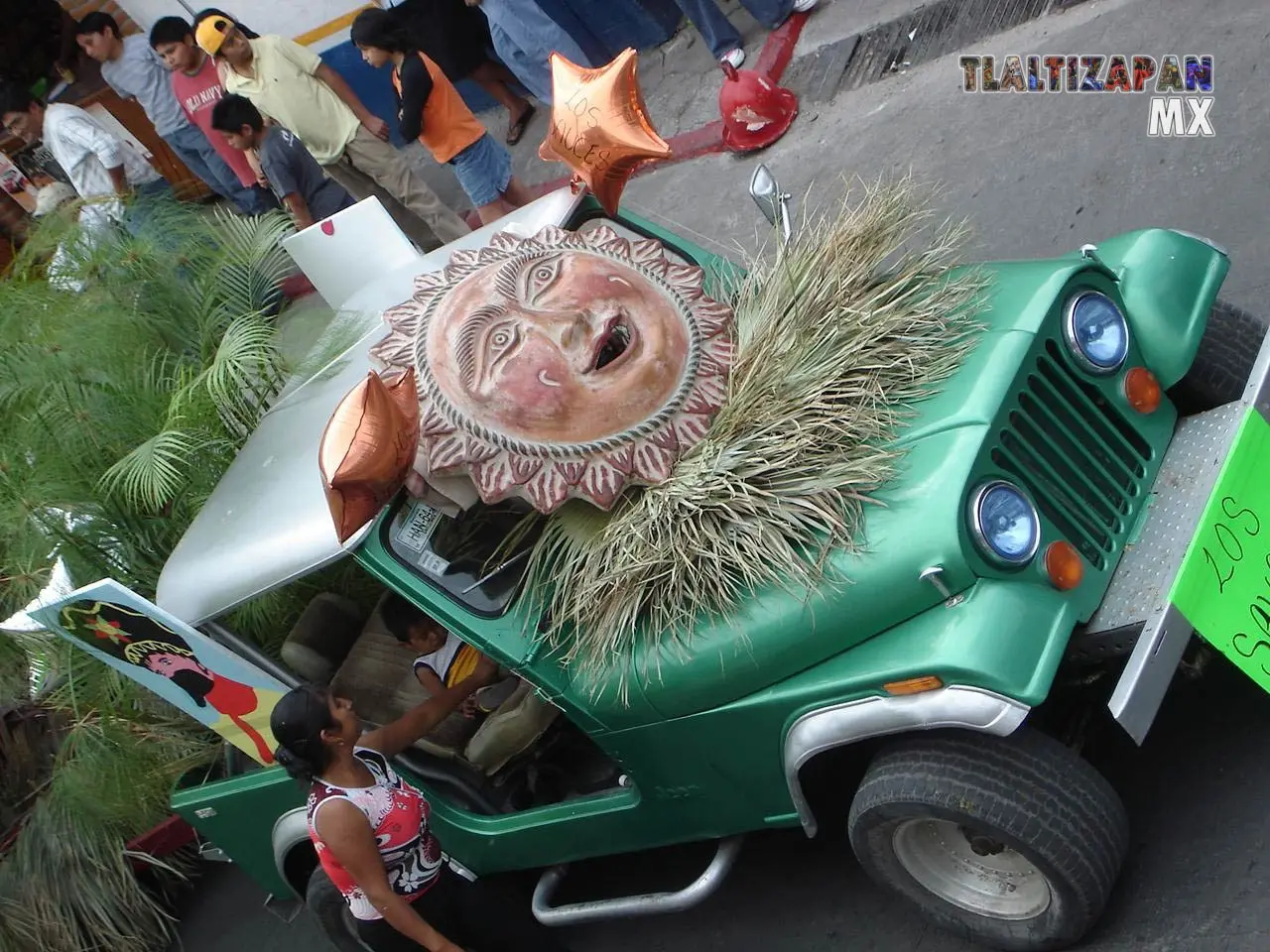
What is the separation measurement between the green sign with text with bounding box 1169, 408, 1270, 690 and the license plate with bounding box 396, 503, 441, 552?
176 cm

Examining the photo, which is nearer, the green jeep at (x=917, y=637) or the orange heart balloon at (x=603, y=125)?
the green jeep at (x=917, y=637)

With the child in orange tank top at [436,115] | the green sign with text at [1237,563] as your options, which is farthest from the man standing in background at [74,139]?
the green sign with text at [1237,563]

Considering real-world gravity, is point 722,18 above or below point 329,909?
above

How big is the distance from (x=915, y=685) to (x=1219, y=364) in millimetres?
1584

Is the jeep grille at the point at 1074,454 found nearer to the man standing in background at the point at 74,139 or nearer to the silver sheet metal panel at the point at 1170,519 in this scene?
the silver sheet metal panel at the point at 1170,519

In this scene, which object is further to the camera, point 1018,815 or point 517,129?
point 517,129

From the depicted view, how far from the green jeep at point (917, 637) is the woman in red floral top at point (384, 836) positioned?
Result: 0.56 ft

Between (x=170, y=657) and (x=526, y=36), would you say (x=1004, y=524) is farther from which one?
(x=526, y=36)

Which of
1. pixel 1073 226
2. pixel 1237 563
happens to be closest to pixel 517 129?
pixel 1073 226

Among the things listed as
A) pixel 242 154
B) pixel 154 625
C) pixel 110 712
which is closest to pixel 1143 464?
pixel 154 625

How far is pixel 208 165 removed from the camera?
8547 mm

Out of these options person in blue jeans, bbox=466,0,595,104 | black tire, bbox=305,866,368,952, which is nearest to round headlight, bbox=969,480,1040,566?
black tire, bbox=305,866,368,952

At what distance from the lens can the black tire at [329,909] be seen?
3.61m

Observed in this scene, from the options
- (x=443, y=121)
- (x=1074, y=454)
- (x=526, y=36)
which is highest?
(x=443, y=121)
